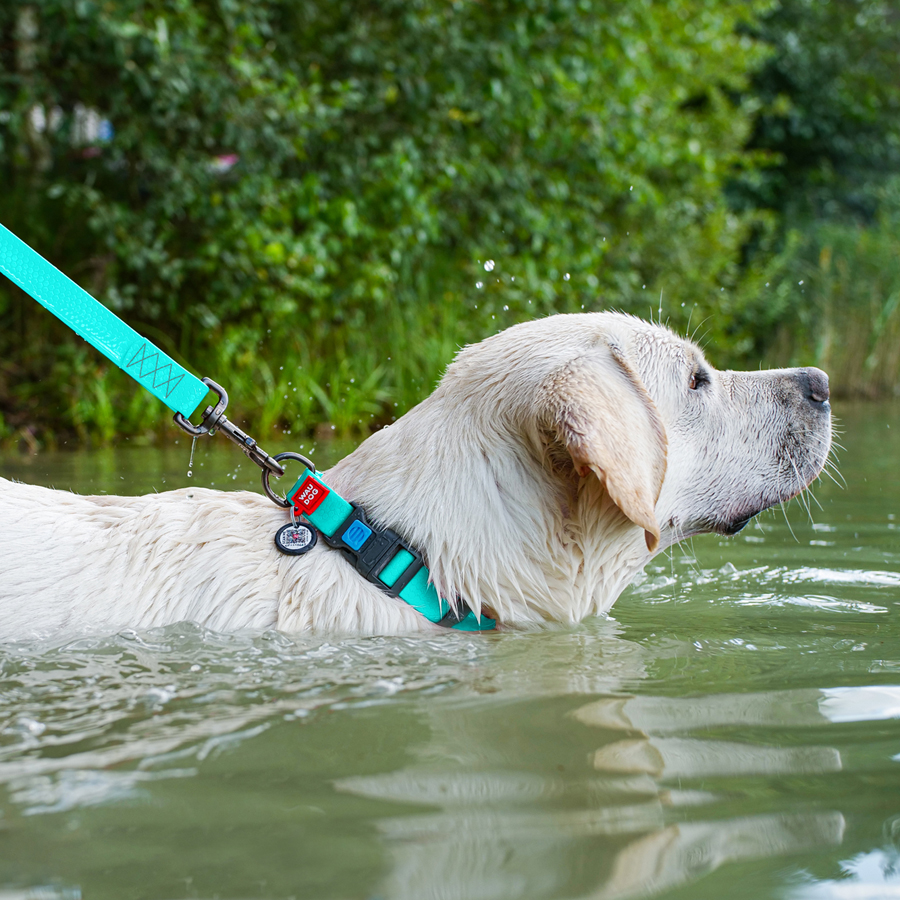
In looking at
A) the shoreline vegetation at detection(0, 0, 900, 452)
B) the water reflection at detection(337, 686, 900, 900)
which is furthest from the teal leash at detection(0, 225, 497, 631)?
the shoreline vegetation at detection(0, 0, 900, 452)

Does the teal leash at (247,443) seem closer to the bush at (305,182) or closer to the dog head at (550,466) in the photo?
the dog head at (550,466)

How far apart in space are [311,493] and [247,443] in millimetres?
273

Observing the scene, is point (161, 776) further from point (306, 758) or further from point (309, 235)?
point (309, 235)

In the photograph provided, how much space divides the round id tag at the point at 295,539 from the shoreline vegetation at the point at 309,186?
526cm

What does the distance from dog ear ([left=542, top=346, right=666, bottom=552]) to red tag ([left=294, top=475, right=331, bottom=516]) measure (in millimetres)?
648

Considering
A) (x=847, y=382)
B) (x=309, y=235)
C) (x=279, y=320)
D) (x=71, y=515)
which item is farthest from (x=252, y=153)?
(x=847, y=382)

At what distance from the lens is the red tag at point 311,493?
2.81 m

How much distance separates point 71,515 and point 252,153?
6.93 meters

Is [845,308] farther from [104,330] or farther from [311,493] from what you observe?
[104,330]

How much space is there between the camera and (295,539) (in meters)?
2.88

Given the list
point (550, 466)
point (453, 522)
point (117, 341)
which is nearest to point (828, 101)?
point (550, 466)

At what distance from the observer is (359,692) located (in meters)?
2.47

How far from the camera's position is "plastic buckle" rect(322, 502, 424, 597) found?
9.16ft

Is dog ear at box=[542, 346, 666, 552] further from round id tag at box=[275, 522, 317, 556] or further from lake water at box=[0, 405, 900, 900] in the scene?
round id tag at box=[275, 522, 317, 556]
